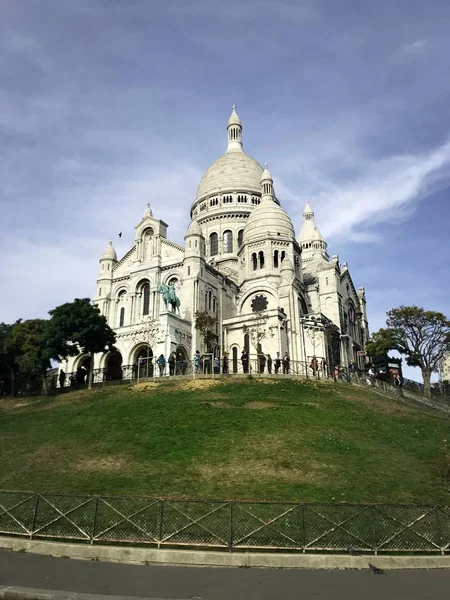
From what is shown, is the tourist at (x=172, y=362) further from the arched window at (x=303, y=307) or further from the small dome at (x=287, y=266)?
the small dome at (x=287, y=266)

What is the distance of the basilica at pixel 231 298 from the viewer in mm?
44875

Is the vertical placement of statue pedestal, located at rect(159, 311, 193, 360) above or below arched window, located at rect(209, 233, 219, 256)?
below

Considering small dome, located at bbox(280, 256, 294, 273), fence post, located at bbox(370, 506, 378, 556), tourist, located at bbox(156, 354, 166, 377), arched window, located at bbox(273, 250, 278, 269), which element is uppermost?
arched window, located at bbox(273, 250, 278, 269)

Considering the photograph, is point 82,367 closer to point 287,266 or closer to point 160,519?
point 287,266

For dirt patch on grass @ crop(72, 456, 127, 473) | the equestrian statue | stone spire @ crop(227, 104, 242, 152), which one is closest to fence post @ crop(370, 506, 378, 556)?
dirt patch on grass @ crop(72, 456, 127, 473)

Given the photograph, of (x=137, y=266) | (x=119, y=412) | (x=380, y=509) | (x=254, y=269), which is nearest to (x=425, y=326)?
(x=254, y=269)

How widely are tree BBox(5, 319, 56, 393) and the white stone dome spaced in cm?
3966

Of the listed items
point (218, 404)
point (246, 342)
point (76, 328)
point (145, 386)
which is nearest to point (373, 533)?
point (218, 404)

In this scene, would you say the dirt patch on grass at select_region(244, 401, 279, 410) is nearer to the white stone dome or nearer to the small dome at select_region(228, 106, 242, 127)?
the white stone dome

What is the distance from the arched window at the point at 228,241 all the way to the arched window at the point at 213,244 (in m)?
1.06

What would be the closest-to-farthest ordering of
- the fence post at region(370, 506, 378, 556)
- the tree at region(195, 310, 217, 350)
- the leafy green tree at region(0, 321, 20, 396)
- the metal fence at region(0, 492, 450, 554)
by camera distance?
the fence post at region(370, 506, 378, 556), the metal fence at region(0, 492, 450, 554), the leafy green tree at region(0, 321, 20, 396), the tree at region(195, 310, 217, 350)

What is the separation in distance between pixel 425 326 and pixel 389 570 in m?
41.1

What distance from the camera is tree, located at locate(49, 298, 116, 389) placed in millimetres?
36625

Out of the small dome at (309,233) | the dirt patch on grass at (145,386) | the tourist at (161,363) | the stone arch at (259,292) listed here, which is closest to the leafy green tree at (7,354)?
the tourist at (161,363)
